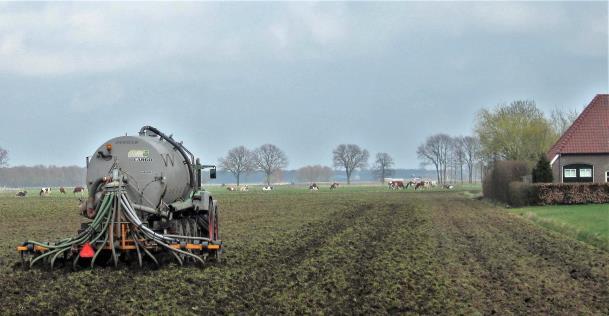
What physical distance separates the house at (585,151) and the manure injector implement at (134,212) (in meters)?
39.5

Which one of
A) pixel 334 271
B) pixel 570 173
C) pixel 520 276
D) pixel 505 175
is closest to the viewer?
pixel 520 276

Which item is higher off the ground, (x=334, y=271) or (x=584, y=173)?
(x=584, y=173)

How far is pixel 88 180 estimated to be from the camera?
1650 cm

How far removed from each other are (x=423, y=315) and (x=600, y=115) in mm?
47022

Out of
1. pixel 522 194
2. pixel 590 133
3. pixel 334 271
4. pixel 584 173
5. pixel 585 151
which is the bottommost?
pixel 334 271

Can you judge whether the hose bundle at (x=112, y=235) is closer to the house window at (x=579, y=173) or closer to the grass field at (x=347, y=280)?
the grass field at (x=347, y=280)

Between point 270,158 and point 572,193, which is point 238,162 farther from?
point 572,193

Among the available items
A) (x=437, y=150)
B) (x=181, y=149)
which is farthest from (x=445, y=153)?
(x=181, y=149)

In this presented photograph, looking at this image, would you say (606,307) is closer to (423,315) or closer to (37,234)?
(423,315)

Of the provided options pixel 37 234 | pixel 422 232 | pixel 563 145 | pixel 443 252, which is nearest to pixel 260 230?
pixel 422 232

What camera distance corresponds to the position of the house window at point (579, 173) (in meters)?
52.1

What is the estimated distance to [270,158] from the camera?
184m

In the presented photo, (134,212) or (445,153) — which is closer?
(134,212)

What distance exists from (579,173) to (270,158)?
442 ft
